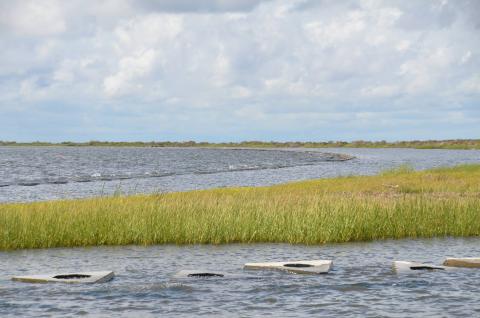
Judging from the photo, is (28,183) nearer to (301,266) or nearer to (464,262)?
(301,266)

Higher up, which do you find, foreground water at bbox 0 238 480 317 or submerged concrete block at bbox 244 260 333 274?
submerged concrete block at bbox 244 260 333 274

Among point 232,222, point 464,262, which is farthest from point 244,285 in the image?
point 232,222

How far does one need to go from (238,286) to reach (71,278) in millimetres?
4574

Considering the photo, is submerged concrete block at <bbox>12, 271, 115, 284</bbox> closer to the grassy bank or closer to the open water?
the open water

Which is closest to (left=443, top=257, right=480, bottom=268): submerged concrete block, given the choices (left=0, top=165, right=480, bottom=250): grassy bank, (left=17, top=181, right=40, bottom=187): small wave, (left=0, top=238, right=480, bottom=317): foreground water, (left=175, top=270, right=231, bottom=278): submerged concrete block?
(left=0, top=238, right=480, bottom=317): foreground water

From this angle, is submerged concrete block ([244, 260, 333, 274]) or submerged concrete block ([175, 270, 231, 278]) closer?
submerged concrete block ([175, 270, 231, 278])

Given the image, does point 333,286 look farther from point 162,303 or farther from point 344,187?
point 344,187

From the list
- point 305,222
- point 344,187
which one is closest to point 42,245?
point 305,222

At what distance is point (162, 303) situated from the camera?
58.6ft

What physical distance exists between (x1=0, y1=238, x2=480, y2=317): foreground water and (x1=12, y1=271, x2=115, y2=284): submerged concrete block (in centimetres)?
24

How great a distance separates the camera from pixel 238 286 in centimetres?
1959

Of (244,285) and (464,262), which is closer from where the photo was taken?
(244,285)

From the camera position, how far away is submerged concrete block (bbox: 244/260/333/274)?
21.1m

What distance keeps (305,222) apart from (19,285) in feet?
37.5
